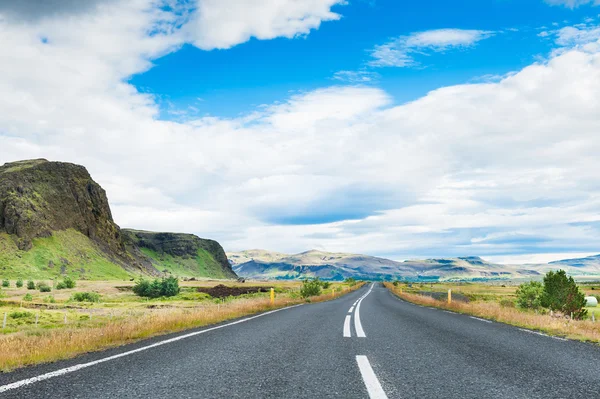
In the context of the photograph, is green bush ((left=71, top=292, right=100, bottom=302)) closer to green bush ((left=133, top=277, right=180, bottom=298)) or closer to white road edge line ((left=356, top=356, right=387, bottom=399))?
green bush ((left=133, top=277, right=180, bottom=298))

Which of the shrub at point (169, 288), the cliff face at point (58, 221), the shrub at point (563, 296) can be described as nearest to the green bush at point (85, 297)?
the shrub at point (169, 288)

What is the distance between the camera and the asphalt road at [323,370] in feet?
17.1

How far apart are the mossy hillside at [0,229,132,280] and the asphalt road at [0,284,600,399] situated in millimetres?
101875

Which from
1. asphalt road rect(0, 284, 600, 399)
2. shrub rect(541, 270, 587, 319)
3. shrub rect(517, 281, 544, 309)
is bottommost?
shrub rect(517, 281, 544, 309)

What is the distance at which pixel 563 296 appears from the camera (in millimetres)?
27578

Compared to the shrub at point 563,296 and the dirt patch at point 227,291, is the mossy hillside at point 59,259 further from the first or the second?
the shrub at point 563,296

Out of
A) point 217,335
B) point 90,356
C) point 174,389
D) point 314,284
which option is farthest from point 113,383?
point 314,284

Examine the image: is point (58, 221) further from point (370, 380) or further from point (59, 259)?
point (370, 380)

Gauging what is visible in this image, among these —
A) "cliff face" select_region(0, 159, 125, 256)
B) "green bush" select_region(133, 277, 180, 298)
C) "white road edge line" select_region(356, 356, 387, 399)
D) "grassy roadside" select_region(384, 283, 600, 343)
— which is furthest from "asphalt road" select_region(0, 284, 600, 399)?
"cliff face" select_region(0, 159, 125, 256)

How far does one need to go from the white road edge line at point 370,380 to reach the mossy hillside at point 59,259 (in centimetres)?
10446

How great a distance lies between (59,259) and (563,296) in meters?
111

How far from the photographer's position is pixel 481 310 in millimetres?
19734

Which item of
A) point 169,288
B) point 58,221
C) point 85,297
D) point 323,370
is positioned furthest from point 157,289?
point 323,370

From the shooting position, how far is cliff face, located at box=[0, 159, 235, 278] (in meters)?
105
